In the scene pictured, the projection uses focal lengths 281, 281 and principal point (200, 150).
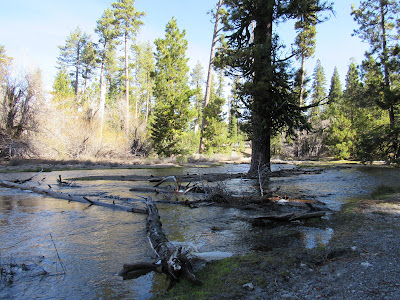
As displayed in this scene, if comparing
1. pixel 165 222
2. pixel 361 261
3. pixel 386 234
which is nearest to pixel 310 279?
pixel 361 261

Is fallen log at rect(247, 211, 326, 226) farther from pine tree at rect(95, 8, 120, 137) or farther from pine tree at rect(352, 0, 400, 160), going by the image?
pine tree at rect(95, 8, 120, 137)

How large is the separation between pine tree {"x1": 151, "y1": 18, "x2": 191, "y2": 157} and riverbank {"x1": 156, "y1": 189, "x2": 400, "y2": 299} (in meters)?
23.8

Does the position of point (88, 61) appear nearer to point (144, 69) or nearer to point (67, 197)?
point (144, 69)

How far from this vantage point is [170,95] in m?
27.7

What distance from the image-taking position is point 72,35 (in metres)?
48.3

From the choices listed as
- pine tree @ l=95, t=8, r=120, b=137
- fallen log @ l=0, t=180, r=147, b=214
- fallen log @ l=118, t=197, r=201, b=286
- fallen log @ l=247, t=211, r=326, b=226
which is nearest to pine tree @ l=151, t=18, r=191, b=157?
pine tree @ l=95, t=8, r=120, b=137

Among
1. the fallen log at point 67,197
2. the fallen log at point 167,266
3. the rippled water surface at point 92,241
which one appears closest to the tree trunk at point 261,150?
the rippled water surface at point 92,241

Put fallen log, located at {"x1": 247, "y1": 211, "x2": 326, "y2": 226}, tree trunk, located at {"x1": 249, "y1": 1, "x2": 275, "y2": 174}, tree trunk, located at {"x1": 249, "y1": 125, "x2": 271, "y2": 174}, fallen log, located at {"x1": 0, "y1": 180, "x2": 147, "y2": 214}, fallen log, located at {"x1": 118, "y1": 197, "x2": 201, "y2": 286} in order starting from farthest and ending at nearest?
tree trunk, located at {"x1": 249, "y1": 125, "x2": 271, "y2": 174}
tree trunk, located at {"x1": 249, "y1": 1, "x2": 275, "y2": 174}
fallen log, located at {"x1": 0, "y1": 180, "x2": 147, "y2": 214}
fallen log, located at {"x1": 247, "y1": 211, "x2": 326, "y2": 226}
fallen log, located at {"x1": 118, "y1": 197, "x2": 201, "y2": 286}

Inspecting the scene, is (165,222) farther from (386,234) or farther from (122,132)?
(122,132)

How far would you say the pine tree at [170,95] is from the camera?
2773 centimetres

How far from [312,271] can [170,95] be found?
2572 cm

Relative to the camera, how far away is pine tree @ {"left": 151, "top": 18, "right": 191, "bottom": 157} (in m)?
27.7

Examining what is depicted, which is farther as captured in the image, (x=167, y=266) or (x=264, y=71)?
(x=264, y=71)

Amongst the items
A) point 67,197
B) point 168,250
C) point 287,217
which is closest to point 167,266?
point 168,250
